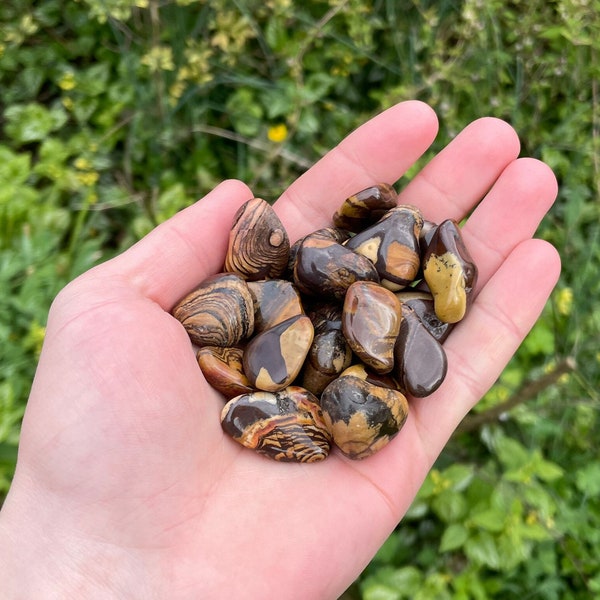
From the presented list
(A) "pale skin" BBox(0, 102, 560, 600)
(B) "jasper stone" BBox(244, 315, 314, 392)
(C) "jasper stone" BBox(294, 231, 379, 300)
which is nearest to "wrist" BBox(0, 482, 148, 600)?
(A) "pale skin" BBox(0, 102, 560, 600)

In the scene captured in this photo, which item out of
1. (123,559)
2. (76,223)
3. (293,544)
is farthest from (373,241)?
(76,223)

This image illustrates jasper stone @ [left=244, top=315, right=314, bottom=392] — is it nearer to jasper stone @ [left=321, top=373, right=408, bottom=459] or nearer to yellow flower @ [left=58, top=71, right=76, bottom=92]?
jasper stone @ [left=321, top=373, right=408, bottom=459]

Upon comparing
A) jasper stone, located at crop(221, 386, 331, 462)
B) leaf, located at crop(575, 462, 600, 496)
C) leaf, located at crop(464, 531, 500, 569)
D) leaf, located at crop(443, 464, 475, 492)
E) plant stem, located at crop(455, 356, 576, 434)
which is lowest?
leaf, located at crop(464, 531, 500, 569)

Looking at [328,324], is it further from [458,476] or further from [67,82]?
[67,82]

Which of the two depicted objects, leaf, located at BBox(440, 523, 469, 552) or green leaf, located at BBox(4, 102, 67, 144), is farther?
green leaf, located at BBox(4, 102, 67, 144)

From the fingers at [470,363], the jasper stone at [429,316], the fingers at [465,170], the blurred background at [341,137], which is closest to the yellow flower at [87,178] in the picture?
the blurred background at [341,137]
